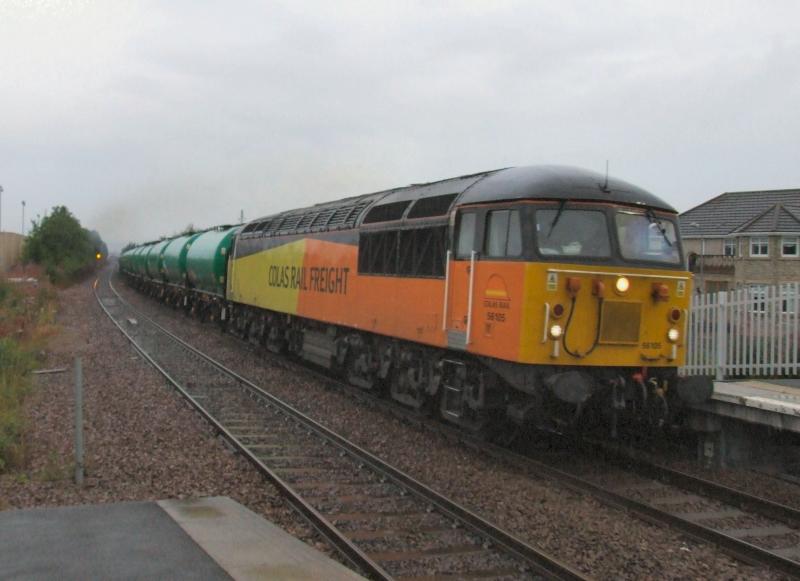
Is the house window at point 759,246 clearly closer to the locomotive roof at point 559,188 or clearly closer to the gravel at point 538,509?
the gravel at point 538,509

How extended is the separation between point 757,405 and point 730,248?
115 feet

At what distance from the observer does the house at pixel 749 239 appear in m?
37.9

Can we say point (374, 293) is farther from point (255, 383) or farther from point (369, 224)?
point (255, 383)

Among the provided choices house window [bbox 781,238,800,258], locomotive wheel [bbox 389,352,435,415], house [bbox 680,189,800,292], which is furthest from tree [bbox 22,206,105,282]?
locomotive wheel [bbox 389,352,435,415]

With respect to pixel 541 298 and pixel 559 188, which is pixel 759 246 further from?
pixel 541 298

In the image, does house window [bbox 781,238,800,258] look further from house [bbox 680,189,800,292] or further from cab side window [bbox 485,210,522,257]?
cab side window [bbox 485,210,522,257]

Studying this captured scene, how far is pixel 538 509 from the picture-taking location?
7.43 meters

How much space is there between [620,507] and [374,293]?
5675mm

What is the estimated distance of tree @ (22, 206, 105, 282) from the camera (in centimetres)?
5844

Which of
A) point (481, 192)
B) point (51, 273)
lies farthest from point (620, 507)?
point (51, 273)

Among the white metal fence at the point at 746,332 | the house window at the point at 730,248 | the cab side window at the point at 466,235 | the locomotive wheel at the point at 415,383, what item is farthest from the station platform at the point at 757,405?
the house window at the point at 730,248

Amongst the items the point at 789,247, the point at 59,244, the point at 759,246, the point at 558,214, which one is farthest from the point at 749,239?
the point at 59,244

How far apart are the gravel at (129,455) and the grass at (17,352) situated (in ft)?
0.64

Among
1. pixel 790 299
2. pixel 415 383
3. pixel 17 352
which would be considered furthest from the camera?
pixel 17 352
